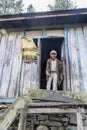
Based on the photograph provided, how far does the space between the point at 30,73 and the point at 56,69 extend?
0.78 metres

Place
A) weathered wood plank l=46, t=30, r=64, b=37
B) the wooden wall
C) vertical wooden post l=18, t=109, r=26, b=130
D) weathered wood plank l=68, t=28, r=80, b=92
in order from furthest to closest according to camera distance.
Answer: weathered wood plank l=46, t=30, r=64, b=37
the wooden wall
weathered wood plank l=68, t=28, r=80, b=92
vertical wooden post l=18, t=109, r=26, b=130

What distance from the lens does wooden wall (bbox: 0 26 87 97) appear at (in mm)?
5633

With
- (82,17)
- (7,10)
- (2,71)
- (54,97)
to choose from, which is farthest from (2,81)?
(7,10)

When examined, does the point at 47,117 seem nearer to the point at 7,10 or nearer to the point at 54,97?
the point at 54,97

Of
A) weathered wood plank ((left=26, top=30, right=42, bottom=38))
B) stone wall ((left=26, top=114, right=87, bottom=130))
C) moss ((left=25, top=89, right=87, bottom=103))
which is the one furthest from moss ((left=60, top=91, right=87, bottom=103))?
weathered wood plank ((left=26, top=30, right=42, bottom=38))

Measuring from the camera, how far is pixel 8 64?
6.08m

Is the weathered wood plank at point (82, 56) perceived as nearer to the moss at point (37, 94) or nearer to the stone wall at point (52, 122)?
the stone wall at point (52, 122)

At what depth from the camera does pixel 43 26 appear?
21.5ft

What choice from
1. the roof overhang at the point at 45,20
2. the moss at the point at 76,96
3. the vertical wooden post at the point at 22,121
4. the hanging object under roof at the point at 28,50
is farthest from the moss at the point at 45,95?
the roof overhang at the point at 45,20

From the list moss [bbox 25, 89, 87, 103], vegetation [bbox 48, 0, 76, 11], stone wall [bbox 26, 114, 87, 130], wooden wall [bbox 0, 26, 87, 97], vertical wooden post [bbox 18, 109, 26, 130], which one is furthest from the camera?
vegetation [bbox 48, 0, 76, 11]

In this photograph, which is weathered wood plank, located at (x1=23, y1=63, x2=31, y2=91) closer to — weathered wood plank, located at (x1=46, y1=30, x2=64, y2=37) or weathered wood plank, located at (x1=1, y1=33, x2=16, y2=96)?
weathered wood plank, located at (x1=1, y1=33, x2=16, y2=96)

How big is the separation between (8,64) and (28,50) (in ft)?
2.49

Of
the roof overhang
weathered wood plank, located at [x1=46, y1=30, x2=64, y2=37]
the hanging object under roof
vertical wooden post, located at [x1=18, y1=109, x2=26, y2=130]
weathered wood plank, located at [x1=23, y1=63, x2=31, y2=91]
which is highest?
the roof overhang

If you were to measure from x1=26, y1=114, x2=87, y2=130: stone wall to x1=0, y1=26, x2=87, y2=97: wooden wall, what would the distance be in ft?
2.70
